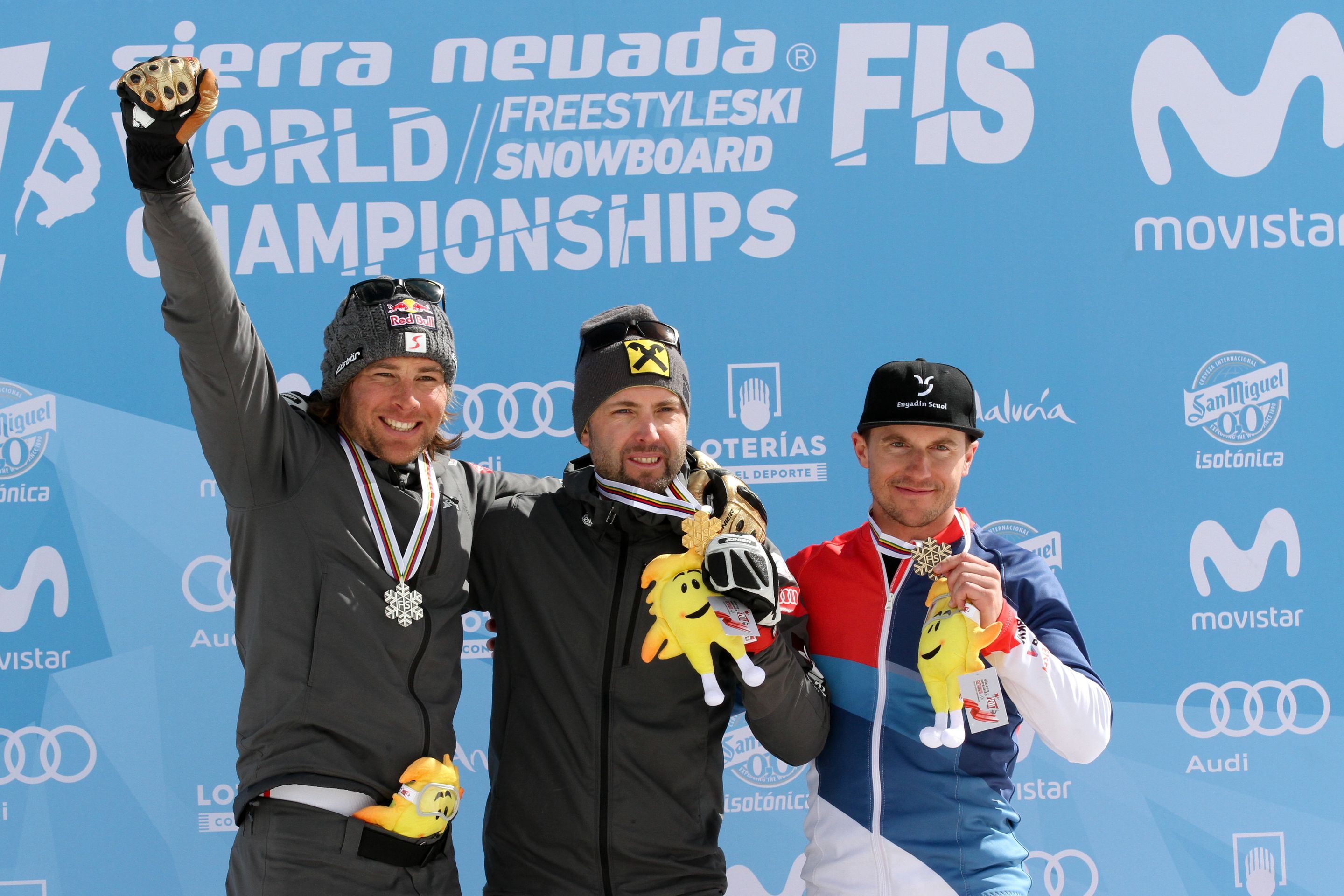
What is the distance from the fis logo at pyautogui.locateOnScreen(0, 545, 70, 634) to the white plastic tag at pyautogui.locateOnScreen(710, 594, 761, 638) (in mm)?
2372

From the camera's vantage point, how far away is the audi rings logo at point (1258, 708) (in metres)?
3.43

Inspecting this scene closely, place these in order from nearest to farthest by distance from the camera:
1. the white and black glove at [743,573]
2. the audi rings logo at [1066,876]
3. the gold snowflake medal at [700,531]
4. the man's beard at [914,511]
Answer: the white and black glove at [743,573], the gold snowflake medal at [700,531], the man's beard at [914,511], the audi rings logo at [1066,876]

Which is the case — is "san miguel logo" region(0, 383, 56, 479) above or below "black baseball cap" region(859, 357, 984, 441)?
above

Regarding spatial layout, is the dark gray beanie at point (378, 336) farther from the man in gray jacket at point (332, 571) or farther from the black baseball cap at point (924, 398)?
the black baseball cap at point (924, 398)

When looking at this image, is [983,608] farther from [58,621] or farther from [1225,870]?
[58,621]

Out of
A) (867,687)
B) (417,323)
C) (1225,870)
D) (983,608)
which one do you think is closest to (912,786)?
(867,687)

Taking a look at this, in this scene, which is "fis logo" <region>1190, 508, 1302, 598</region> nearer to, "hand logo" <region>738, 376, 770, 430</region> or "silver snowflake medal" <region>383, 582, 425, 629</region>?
"hand logo" <region>738, 376, 770, 430</region>

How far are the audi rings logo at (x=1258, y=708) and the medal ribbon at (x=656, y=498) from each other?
7.09 feet

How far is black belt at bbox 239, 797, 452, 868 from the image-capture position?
6.61 ft

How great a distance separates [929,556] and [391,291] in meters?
1.29

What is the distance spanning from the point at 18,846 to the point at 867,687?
109 inches

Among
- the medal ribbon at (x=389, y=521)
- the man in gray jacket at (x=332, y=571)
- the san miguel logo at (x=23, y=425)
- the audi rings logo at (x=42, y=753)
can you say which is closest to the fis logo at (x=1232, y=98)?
the man in gray jacket at (x=332, y=571)

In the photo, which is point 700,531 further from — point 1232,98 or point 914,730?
point 1232,98

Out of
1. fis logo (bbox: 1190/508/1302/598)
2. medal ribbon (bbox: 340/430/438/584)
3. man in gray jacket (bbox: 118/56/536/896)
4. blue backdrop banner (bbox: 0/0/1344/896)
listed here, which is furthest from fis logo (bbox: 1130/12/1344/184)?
medal ribbon (bbox: 340/430/438/584)
